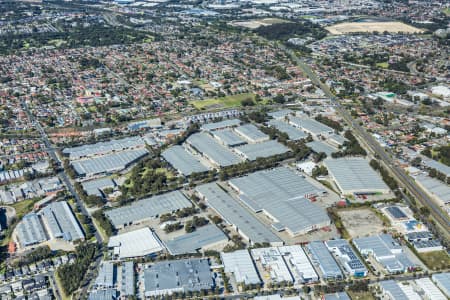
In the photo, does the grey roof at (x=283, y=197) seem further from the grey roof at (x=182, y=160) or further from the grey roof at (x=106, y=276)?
the grey roof at (x=106, y=276)

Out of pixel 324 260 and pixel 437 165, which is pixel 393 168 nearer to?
pixel 437 165

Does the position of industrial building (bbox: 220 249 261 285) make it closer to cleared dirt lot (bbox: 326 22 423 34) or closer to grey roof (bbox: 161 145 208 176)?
grey roof (bbox: 161 145 208 176)

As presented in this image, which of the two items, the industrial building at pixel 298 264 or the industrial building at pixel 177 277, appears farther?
the industrial building at pixel 298 264

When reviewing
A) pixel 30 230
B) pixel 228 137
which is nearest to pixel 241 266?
pixel 30 230

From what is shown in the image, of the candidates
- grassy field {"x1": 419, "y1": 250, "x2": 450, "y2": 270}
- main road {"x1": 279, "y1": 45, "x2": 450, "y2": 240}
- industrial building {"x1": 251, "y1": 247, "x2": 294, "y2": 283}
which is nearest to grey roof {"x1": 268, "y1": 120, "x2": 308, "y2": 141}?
main road {"x1": 279, "y1": 45, "x2": 450, "y2": 240}

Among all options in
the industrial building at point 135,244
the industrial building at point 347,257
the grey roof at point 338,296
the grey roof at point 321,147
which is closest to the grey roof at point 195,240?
the industrial building at point 135,244

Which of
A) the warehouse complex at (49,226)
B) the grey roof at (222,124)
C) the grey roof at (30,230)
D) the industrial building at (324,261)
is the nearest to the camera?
the industrial building at (324,261)

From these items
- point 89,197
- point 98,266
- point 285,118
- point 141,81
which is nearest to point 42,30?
point 141,81
